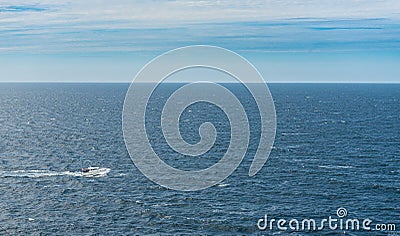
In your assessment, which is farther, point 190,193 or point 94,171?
point 94,171

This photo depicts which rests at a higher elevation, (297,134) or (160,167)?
(297,134)

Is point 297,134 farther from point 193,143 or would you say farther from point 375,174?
point 375,174

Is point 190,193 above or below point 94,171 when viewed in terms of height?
below

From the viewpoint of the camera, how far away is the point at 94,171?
132625 millimetres

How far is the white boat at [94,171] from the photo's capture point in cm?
13025

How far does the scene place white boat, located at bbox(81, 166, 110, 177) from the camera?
427ft

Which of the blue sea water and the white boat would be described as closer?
the blue sea water

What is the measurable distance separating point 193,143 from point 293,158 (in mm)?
42337

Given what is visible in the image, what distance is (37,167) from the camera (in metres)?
139

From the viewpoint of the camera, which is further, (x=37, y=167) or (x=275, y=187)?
(x=37, y=167)

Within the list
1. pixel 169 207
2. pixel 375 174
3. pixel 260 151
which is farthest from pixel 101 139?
pixel 375 174

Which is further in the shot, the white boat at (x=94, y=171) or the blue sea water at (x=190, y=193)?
the white boat at (x=94, y=171)

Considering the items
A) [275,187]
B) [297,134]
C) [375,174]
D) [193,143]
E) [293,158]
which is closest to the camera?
[275,187]

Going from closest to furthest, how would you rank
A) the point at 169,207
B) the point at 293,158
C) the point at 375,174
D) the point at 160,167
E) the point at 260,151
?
the point at 169,207
the point at 375,174
the point at 160,167
the point at 293,158
the point at 260,151
